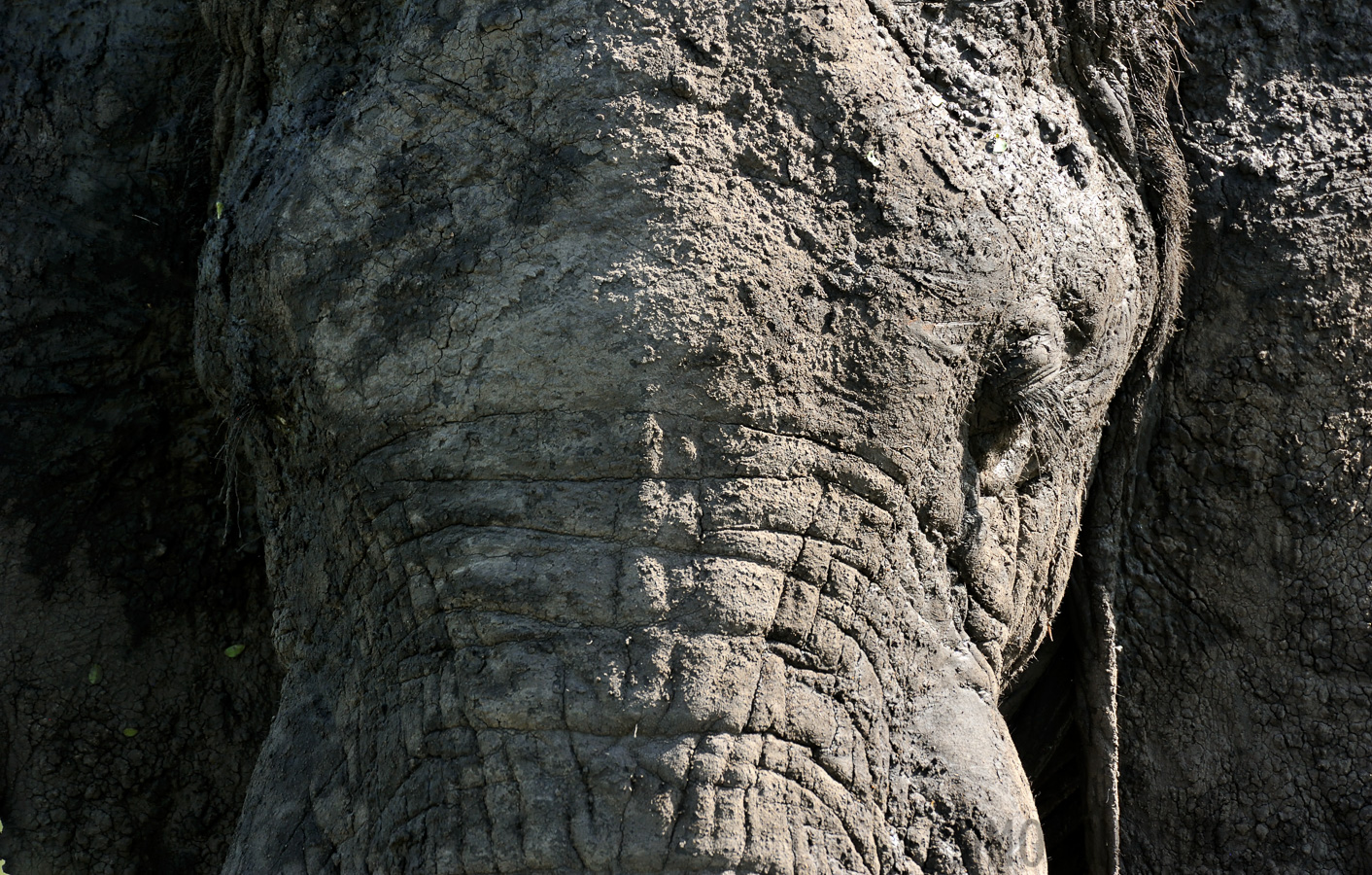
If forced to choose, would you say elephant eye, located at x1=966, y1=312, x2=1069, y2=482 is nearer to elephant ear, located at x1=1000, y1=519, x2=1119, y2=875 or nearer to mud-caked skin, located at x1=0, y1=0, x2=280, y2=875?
elephant ear, located at x1=1000, y1=519, x2=1119, y2=875

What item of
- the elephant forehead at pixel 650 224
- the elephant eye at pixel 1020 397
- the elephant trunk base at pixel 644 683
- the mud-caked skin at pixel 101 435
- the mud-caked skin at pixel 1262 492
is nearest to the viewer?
the elephant trunk base at pixel 644 683

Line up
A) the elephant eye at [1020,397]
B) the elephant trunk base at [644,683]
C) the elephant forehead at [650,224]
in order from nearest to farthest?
the elephant trunk base at [644,683], the elephant forehead at [650,224], the elephant eye at [1020,397]

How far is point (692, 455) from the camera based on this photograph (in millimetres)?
1935

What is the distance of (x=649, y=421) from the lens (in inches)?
75.7

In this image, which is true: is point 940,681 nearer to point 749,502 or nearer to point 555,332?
point 749,502

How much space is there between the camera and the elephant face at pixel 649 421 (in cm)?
189

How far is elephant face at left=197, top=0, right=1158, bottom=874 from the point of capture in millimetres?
1892

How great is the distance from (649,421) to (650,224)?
26cm

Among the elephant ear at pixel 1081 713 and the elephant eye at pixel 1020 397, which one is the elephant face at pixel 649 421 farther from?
the elephant ear at pixel 1081 713

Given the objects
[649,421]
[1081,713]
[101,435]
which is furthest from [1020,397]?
[101,435]

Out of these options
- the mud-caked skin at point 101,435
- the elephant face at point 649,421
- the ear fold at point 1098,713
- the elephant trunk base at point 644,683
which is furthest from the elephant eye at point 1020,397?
the mud-caked skin at point 101,435

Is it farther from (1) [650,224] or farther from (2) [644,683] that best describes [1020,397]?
(2) [644,683]

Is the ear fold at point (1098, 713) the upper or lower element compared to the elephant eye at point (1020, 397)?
lower

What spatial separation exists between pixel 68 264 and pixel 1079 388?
1899mm
